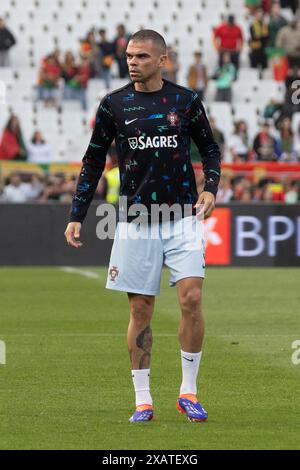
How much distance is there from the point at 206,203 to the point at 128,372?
2.73 m

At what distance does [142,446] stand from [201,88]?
23435mm

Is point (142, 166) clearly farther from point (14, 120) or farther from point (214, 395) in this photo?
point (14, 120)

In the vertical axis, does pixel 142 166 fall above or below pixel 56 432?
above

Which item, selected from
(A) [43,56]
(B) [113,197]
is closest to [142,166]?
(B) [113,197]

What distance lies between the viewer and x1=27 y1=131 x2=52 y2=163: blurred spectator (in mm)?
27828

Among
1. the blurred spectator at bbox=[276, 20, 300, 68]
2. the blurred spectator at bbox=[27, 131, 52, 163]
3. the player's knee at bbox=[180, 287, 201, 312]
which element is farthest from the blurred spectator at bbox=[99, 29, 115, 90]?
the player's knee at bbox=[180, 287, 201, 312]

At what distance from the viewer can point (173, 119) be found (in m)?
8.34

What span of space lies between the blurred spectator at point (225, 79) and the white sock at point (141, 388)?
23156 mm

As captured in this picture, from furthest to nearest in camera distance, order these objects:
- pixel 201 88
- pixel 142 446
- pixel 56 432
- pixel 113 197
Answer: pixel 201 88, pixel 113 197, pixel 56 432, pixel 142 446

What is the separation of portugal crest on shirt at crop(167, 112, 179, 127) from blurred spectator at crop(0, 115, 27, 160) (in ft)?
61.0

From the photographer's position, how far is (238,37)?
31156 millimetres

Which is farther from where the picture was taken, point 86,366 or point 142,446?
point 86,366

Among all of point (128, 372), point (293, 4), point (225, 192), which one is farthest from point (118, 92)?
point (293, 4)

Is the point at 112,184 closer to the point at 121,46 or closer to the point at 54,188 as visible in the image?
the point at 54,188
